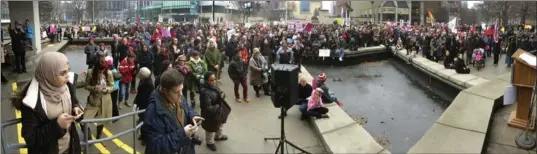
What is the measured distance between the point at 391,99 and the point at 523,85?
24.6 ft

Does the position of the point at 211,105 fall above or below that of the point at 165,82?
below

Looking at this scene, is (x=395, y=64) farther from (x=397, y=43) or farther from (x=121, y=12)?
(x=121, y=12)

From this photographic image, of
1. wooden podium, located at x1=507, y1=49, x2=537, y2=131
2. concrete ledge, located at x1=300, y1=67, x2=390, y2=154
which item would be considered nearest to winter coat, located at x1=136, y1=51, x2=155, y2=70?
concrete ledge, located at x1=300, y1=67, x2=390, y2=154

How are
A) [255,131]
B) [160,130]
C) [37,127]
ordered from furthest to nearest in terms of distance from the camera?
[255,131], [160,130], [37,127]

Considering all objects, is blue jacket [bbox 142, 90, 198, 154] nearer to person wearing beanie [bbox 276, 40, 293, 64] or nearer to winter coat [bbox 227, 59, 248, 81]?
winter coat [bbox 227, 59, 248, 81]

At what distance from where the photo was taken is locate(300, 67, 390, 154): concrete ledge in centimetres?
702

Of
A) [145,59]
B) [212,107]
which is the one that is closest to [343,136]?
[212,107]

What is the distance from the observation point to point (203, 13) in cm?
2058

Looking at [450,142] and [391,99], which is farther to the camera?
[391,99]

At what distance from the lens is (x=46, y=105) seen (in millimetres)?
2746


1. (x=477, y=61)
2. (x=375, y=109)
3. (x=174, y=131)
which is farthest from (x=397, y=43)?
(x=174, y=131)

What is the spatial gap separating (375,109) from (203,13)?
1104 cm

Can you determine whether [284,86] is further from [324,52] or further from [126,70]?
[324,52]

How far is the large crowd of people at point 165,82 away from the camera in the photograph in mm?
2734
